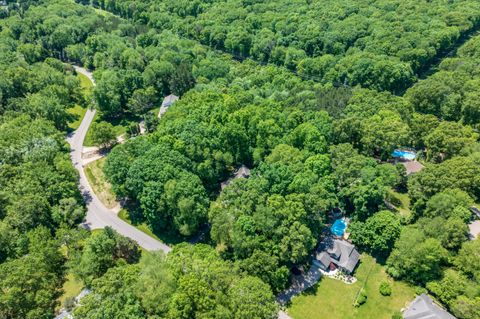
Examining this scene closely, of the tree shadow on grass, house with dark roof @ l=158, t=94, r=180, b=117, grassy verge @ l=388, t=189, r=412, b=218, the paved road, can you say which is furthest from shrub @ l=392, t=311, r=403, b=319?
house with dark roof @ l=158, t=94, r=180, b=117

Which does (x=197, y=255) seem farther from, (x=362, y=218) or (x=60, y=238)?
(x=362, y=218)

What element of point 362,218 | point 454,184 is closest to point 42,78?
point 362,218

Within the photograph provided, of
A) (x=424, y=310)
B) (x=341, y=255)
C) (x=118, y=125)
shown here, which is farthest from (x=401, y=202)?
(x=118, y=125)

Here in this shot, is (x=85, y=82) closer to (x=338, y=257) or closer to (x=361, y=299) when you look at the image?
(x=338, y=257)

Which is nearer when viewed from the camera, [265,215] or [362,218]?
[265,215]

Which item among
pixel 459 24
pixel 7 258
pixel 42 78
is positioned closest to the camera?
pixel 7 258

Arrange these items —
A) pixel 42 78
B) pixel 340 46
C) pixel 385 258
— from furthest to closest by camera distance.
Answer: pixel 340 46 < pixel 42 78 < pixel 385 258

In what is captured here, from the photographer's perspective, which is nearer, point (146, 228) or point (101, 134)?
point (146, 228)
